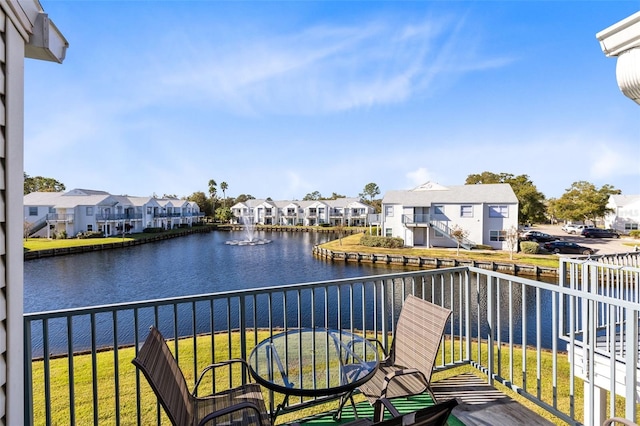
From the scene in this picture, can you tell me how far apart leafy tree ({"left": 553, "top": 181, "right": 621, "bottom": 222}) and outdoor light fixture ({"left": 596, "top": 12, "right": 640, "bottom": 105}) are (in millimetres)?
43023

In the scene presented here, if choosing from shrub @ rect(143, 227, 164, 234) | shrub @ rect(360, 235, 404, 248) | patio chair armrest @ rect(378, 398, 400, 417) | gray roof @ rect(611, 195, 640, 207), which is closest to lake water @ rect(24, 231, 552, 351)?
shrub @ rect(360, 235, 404, 248)

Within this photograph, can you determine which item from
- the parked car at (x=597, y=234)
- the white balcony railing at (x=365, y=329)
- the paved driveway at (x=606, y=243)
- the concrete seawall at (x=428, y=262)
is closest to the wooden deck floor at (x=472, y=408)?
the white balcony railing at (x=365, y=329)

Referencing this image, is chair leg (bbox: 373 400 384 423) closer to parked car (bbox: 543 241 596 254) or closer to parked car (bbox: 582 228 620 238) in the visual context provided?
parked car (bbox: 543 241 596 254)

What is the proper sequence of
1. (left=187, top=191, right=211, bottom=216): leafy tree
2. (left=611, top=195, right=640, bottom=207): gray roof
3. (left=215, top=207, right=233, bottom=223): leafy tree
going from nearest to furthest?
(left=611, top=195, right=640, bottom=207): gray roof → (left=215, top=207, right=233, bottom=223): leafy tree → (left=187, top=191, right=211, bottom=216): leafy tree

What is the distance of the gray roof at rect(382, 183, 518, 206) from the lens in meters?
25.1

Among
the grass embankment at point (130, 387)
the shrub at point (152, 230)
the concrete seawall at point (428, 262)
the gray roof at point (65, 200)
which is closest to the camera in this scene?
the grass embankment at point (130, 387)

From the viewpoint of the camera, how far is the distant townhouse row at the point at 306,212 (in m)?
54.2

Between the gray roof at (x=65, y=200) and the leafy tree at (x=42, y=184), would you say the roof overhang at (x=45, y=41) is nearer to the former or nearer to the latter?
→ the gray roof at (x=65, y=200)

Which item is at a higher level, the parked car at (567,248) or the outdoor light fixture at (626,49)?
the outdoor light fixture at (626,49)

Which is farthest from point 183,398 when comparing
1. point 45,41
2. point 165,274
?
point 165,274

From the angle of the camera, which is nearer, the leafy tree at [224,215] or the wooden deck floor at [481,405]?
the wooden deck floor at [481,405]

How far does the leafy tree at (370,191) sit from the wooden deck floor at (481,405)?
3079 inches

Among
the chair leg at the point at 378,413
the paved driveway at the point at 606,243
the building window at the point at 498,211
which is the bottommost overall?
the paved driveway at the point at 606,243

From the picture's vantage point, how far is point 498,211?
24922mm
